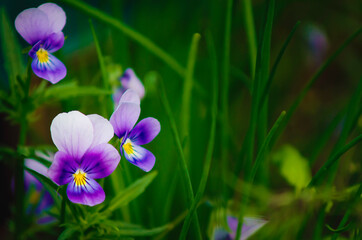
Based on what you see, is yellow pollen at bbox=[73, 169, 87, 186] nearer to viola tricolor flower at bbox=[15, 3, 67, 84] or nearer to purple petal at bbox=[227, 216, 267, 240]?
viola tricolor flower at bbox=[15, 3, 67, 84]

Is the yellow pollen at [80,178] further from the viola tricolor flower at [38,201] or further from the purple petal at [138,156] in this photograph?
the viola tricolor flower at [38,201]

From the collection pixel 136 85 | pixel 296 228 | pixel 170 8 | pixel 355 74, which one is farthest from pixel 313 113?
pixel 136 85

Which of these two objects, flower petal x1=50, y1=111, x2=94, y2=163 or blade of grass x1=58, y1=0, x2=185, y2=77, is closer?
flower petal x1=50, y1=111, x2=94, y2=163

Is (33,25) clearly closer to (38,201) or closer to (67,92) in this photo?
(67,92)

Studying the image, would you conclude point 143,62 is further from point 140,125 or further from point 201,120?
point 140,125

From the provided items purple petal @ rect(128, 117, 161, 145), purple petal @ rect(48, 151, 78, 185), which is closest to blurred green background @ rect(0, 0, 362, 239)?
purple petal @ rect(128, 117, 161, 145)

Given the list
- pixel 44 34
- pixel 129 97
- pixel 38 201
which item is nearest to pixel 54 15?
pixel 44 34

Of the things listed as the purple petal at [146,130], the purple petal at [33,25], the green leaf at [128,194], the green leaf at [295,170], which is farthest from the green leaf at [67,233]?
the green leaf at [295,170]
